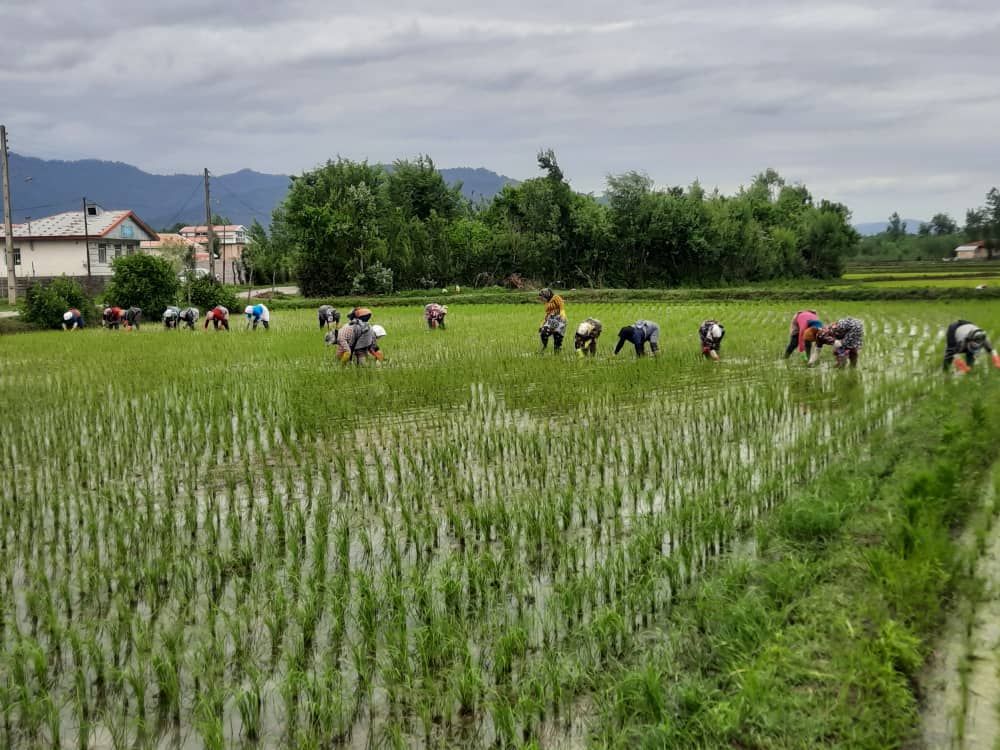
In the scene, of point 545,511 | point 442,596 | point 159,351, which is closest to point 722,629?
point 442,596

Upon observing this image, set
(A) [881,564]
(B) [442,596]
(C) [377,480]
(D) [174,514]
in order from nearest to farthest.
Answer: (A) [881,564], (B) [442,596], (D) [174,514], (C) [377,480]

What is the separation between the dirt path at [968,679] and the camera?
8.62ft

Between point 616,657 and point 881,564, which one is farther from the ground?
point 881,564

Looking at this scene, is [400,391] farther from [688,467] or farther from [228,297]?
[228,297]

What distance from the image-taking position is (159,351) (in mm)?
14281

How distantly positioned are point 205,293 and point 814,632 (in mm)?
25980

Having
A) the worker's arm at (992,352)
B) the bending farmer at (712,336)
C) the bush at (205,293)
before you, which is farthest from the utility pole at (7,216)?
the worker's arm at (992,352)

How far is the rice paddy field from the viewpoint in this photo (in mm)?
2891

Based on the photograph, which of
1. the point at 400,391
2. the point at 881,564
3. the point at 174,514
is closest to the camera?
the point at 881,564

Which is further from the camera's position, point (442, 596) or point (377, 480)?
point (377, 480)

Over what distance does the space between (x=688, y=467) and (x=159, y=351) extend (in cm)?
1091

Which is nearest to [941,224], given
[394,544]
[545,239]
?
[545,239]

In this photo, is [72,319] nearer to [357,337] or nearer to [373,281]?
[373,281]

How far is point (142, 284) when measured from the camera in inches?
919
